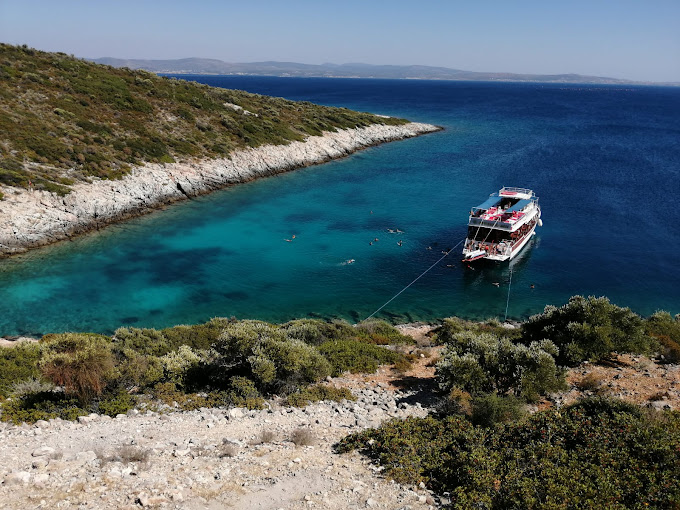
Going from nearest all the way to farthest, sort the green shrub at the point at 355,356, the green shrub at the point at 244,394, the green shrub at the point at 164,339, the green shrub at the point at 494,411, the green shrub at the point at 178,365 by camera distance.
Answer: the green shrub at the point at 494,411 → the green shrub at the point at 244,394 → the green shrub at the point at 178,365 → the green shrub at the point at 355,356 → the green shrub at the point at 164,339

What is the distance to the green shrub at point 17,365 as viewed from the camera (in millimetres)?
→ 15023

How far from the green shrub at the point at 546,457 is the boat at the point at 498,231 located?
26.9m

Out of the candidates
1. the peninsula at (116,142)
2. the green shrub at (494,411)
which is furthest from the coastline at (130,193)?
the green shrub at (494,411)

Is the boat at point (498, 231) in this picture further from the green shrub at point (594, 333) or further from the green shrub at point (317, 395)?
the green shrub at point (317, 395)

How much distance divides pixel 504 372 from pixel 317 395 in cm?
676

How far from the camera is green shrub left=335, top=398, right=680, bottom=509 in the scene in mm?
8859

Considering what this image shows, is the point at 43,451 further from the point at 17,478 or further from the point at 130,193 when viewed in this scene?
the point at 130,193

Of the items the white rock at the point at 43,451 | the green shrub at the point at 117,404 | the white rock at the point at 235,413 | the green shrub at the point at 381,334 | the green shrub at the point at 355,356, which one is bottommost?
the green shrub at the point at 381,334

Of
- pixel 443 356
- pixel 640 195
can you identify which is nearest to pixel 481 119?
pixel 640 195

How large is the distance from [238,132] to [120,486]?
212 feet

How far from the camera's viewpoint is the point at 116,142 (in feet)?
172

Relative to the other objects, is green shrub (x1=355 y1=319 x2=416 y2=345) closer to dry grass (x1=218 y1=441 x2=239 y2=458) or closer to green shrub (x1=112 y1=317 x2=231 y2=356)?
green shrub (x1=112 y1=317 x2=231 y2=356)

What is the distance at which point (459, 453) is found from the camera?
1062cm

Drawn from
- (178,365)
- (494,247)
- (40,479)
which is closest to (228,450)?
(40,479)
